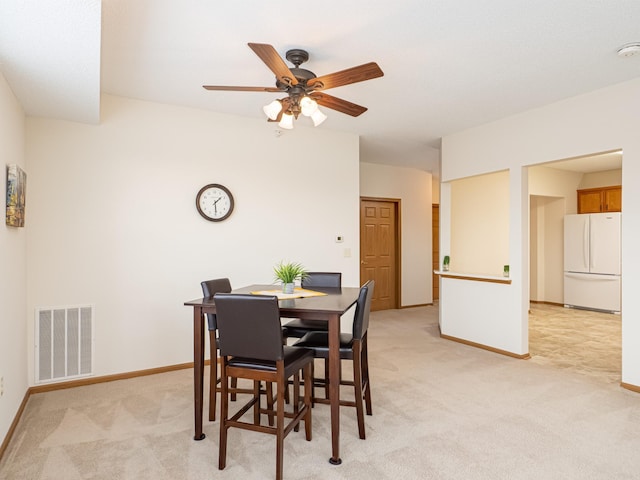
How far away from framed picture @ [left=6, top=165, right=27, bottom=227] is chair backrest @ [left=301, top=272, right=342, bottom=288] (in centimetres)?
209

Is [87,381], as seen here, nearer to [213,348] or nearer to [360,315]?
[213,348]

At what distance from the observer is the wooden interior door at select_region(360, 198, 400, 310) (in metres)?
6.71

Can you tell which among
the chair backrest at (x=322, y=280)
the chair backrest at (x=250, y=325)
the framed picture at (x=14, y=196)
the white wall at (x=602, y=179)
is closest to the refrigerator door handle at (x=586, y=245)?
the white wall at (x=602, y=179)

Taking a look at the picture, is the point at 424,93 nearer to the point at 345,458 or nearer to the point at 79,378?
the point at 345,458

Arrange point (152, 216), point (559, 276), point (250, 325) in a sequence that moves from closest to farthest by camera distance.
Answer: point (250, 325) → point (152, 216) → point (559, 276)

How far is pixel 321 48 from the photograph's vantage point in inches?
105

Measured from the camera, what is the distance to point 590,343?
465cm

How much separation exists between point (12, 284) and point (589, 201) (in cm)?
847

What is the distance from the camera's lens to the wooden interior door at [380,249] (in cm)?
671

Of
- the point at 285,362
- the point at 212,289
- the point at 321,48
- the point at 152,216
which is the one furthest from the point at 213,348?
the point at 321,48

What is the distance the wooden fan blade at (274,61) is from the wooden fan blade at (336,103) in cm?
19

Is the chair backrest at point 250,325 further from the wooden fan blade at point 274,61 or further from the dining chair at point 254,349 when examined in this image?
the wooden fan blade at point 274,61

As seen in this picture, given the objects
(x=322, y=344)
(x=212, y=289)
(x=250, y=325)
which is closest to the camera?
(x=250, y=325)

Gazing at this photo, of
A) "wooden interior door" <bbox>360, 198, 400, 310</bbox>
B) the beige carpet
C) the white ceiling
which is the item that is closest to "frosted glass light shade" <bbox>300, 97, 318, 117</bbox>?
the white ceiling
